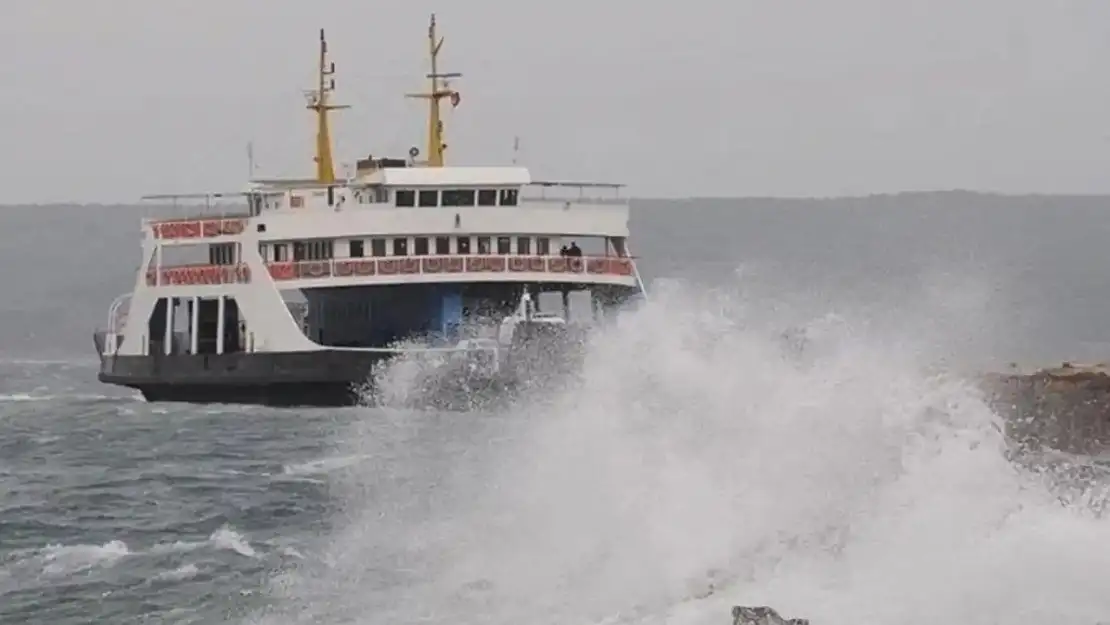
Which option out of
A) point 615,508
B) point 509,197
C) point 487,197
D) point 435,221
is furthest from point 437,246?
point 615,508

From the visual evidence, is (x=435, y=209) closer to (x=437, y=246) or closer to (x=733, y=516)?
(x=437, y=246)

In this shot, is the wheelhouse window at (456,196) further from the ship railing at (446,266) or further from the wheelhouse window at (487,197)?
the ship railing at (446,266)

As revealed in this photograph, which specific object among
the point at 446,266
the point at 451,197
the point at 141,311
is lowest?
the point at 141,311

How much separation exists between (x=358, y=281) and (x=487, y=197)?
381 centimetres

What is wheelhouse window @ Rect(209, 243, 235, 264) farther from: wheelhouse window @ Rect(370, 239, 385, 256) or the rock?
the rock

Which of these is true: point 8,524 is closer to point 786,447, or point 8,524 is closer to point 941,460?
point 786,447

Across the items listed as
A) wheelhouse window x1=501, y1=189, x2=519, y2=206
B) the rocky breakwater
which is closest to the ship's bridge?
wheelhouse window x1=501, y1=189, x2=519, y2=206

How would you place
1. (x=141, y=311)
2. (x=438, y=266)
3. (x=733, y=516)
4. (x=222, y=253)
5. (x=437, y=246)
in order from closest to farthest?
(x=733, y=516)
(x=438, y=266)
(x=437, y=246)
(x=222, y=253)
(x=141, y=311)

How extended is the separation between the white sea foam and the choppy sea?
0.13 ft

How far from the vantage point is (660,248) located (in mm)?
141625

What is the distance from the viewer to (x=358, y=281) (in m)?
47.0

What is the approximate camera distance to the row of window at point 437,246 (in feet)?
156

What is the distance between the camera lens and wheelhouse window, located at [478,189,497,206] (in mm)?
48312

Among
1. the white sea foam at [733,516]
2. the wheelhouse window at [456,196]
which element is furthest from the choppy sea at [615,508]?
the wheelhouse window at [456,196]
